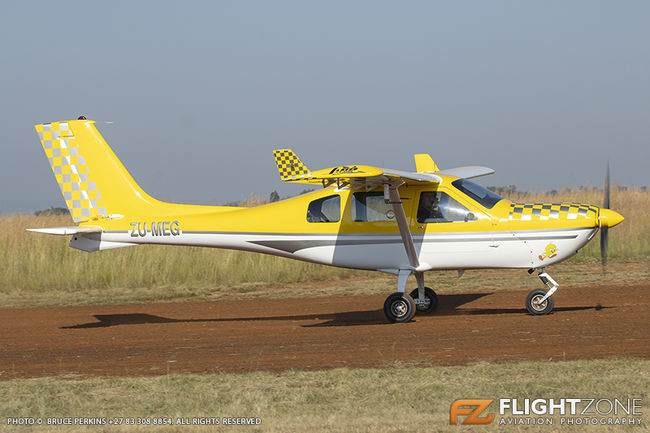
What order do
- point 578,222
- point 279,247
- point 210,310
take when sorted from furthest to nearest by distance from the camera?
point 210,310 < point 279,247 < point 578,222

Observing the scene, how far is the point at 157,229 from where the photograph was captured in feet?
44.6

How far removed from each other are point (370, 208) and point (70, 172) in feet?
18.0

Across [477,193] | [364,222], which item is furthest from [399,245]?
[477,193]

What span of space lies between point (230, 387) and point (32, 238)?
15759mm

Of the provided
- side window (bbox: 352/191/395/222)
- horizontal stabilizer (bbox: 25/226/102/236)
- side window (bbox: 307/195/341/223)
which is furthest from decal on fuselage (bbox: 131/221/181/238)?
side window (bbox: 352/191/395/222)

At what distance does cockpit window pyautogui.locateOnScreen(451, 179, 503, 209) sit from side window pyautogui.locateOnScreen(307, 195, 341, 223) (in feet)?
6.37

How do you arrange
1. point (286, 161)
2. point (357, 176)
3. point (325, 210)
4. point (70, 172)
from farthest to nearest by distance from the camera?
point (286, 161), point (70, 172), point (325, 210), point (357, 176)

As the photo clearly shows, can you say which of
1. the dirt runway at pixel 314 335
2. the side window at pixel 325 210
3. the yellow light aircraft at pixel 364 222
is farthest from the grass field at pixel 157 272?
the side window at pixel 325 210

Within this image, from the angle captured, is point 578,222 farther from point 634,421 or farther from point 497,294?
point 634,421

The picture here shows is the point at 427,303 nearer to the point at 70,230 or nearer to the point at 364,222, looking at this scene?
the point at 364,222

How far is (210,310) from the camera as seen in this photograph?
51.5 feet

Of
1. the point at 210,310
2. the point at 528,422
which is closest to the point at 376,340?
the point at 528,422

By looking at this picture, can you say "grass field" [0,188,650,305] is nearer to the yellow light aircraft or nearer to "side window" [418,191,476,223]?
the yellow light aircraft

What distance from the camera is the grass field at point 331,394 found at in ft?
22.7
